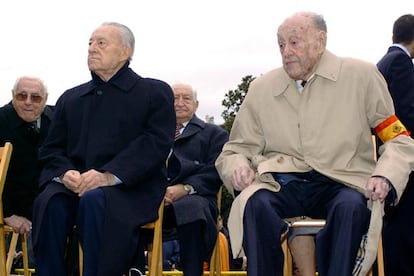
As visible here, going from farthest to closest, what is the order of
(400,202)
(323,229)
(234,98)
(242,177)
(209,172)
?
(234,98) < (400,202) < (209,172) < (242,177) < (323,229)

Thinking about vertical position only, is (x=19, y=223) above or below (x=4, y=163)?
below

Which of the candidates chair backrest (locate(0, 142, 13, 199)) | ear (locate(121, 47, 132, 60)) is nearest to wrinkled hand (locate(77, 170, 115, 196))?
chair backrest (locate(0, 142, 13, 199))

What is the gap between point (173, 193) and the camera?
467 cm

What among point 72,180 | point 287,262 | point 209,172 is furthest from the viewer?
point 209,172

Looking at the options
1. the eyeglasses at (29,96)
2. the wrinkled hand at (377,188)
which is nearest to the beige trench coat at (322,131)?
the wrinkled hand at (377,188)

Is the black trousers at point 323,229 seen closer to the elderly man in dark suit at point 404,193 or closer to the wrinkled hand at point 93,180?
the wrinkled hand at point 93,180

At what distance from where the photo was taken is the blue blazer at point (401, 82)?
16.1 ft

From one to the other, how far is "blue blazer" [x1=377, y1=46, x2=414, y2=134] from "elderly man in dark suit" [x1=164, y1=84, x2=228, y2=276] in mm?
1191

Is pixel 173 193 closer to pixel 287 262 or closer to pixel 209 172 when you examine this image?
pixel 209 172

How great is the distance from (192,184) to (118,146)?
776 millimetres

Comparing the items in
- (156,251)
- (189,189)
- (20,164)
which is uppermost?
(20,164)

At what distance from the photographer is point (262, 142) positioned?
13.4 ft

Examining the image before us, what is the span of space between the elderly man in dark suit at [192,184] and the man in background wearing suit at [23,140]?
92 cm

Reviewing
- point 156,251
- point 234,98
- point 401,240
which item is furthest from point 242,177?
point 234,98
